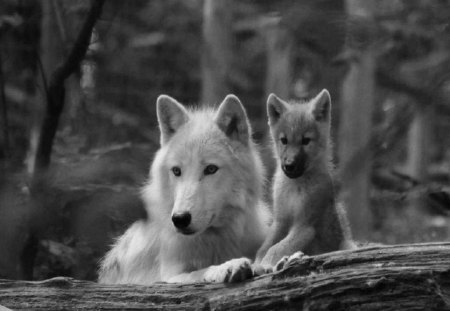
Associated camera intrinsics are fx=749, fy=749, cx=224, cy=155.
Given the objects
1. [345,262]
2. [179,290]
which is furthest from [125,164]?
[345,262]

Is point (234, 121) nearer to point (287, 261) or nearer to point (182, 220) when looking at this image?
point (182, 220)

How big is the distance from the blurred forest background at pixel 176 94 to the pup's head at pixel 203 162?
0.26 m

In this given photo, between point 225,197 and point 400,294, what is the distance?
7.13ft

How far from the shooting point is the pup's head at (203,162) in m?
5.31

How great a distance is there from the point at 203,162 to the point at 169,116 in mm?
709

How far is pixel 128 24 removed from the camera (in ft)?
48.7

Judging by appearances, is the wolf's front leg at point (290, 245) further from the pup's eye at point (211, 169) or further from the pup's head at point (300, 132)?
the pup's eye at point (211, 169)

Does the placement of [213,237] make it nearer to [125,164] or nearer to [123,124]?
[125,164]

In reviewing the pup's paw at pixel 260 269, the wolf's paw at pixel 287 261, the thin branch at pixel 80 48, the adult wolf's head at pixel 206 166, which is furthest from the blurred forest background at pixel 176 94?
the pup's paw at pixel 260 269

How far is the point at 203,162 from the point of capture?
5.54m

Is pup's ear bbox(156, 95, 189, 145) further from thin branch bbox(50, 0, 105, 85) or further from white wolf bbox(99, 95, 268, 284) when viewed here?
thin branch bbox(50, 0, 105, 85)

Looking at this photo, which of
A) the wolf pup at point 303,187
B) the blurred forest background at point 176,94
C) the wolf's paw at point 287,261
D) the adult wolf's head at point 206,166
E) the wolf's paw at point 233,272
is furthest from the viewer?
the adult wolf's head at point 206,166

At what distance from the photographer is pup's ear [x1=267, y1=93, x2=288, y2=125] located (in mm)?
5613

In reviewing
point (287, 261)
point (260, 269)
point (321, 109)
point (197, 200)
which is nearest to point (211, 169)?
point (197, 200)
